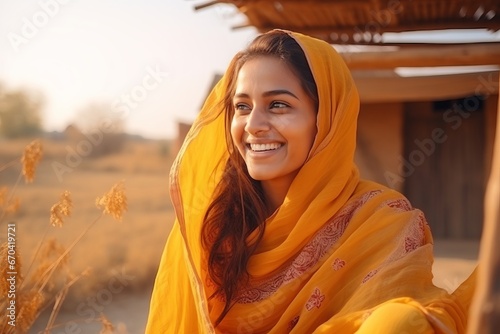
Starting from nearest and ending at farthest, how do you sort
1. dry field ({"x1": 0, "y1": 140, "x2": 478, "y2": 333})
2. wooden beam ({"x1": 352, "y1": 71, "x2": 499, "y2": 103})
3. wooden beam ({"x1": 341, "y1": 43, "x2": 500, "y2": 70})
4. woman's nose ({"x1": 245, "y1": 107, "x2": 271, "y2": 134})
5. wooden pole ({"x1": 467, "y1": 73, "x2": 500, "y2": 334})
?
wooden pole ({"x1": 467, "y1": 73, "x2": 500, "y2": 334})
woman's nose ({"x1": 245, "y1": 107, "x2": 271, "y2": 134})
wooden beam ({"x1": 341, "y1": 43, "x2": 500, "y2": 70})
dry field ({"x1": 0, "y1": 140, "x2": 478, "y2": 333})
wooden beam ({"x1": 352, "y1": 71, "x2": 499, "y2": 103})

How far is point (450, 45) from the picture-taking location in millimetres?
5105

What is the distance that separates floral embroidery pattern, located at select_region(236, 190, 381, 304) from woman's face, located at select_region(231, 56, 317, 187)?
22cm

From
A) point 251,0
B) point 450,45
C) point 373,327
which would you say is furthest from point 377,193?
point 450,45

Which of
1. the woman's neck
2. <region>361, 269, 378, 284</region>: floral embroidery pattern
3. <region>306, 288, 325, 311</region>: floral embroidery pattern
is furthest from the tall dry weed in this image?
<region>361, 269, 378, 284</region>: floral embroidery pattern

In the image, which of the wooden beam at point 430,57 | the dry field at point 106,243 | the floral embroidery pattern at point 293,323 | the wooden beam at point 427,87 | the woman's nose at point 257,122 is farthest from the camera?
the wooden beam at point 427,87

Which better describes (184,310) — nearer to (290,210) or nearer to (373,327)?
(290,210)

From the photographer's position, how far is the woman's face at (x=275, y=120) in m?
1.90

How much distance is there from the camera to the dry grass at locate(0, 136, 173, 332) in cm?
218

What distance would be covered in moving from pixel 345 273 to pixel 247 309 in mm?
339

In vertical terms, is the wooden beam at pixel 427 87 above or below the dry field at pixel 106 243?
above

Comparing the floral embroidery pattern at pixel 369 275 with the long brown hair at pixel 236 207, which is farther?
the long brown hair at pixel 236 207
